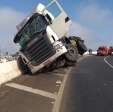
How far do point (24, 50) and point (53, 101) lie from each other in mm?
11942

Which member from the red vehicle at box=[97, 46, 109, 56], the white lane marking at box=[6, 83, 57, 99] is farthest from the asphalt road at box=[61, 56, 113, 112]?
the red vehicle at box=[97, 46, 109, 56]

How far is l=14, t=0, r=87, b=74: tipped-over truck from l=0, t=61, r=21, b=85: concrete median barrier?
1188 mm

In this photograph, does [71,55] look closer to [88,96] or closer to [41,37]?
[41,37]

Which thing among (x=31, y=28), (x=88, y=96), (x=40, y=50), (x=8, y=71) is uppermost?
(x=31, y=28)

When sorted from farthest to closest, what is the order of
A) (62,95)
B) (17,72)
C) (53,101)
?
1. (17,72)
2. (62,95)
3. (53,101)

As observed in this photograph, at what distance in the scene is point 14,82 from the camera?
21156 millimetres

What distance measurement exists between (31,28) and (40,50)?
192 cm

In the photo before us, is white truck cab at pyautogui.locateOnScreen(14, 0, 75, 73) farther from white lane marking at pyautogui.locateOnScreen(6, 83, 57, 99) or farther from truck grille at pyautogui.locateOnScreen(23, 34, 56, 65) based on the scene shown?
white lane marking at pyautogui.locateOnScreen(6, 83, 57, 99)

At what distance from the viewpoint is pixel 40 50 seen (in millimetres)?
26375

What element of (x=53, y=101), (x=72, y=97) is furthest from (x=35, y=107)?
(x=72, y=97)

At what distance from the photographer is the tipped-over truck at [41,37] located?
26.3 metres

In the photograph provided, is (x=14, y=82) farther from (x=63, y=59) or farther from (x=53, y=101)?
(x=63, y=59)

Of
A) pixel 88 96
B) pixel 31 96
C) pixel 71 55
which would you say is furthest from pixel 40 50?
pixel 88 96

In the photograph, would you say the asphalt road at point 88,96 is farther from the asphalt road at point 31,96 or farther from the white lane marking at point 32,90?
the white lane marking at point 32,90
